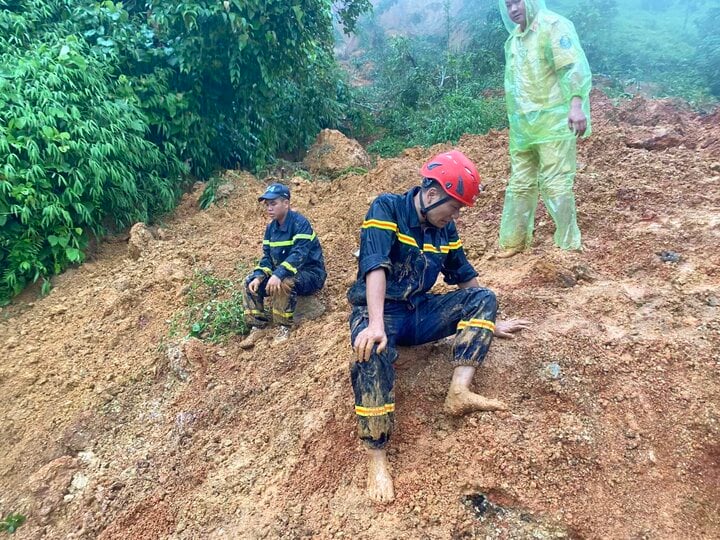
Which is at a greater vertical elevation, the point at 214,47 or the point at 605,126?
the point at 214,47

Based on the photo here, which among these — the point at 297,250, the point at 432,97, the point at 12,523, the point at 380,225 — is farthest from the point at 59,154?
the point at 432,97

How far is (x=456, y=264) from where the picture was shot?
7.72 ft

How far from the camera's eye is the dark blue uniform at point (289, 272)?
→ 3.30 m

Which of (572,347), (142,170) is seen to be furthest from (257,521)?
(142,170)

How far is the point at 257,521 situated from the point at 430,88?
9.06 metres

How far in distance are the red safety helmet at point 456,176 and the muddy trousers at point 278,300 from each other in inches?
62.0

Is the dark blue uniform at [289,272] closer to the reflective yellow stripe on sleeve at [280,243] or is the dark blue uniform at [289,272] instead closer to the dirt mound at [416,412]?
the reflective yellow stripe on sleeve at [280,243]

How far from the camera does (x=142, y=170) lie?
17.1 feet

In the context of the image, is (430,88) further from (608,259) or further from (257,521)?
(257,521)

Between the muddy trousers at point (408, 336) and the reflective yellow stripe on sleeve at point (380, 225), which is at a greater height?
the reflective yellow stripe on sleeve at point (380, 225)

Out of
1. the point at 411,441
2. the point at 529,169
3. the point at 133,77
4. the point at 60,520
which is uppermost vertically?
the point at 133,77

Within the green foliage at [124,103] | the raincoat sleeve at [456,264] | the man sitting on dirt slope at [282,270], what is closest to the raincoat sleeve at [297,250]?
the man sitting on dirt slope at [282,270]

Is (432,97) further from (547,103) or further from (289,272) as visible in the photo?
(289,272)

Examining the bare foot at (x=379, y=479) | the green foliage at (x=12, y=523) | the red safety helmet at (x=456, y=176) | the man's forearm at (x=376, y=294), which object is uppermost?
the red safety helmet at (x=456, y=176)
